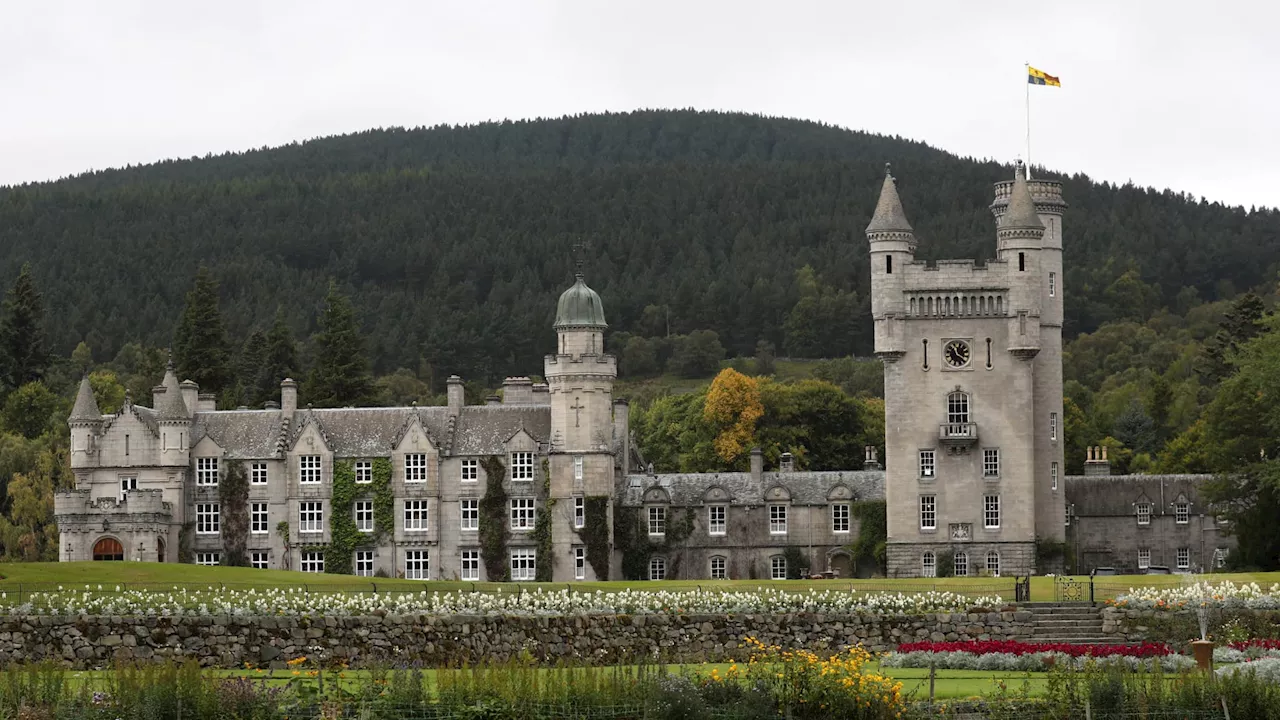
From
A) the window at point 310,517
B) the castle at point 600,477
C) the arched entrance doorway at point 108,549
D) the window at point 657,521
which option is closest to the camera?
the arched entrance doorway at point 108,549

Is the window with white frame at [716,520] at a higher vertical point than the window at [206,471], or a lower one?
lower

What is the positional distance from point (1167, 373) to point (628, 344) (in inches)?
1770

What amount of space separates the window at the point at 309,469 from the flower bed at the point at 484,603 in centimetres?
2708

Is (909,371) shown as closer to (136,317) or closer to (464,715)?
(464,715)

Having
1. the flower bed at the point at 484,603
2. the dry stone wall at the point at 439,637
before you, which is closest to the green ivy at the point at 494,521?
the flower bed at the point at 484,603

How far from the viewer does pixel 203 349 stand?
359 feet

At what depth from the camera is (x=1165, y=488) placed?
92.1m

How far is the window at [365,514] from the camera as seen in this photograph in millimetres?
87562

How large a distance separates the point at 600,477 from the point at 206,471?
52.4 ft

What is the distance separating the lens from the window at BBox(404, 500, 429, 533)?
87.6 m

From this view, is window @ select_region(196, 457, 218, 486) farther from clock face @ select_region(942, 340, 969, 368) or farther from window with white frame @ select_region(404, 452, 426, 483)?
clock face @ select_region(942, 340, 969, 368)

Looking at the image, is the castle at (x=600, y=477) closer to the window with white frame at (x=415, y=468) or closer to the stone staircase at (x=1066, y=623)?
the window with white frame at (x=415, y=468)

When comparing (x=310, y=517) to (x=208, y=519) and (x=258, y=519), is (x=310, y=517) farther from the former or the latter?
(x=208, y=519)

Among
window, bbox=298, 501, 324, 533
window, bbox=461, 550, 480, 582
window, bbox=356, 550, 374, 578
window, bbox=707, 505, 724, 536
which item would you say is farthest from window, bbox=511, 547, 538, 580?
window, bbox=298, 501, 324, 533
